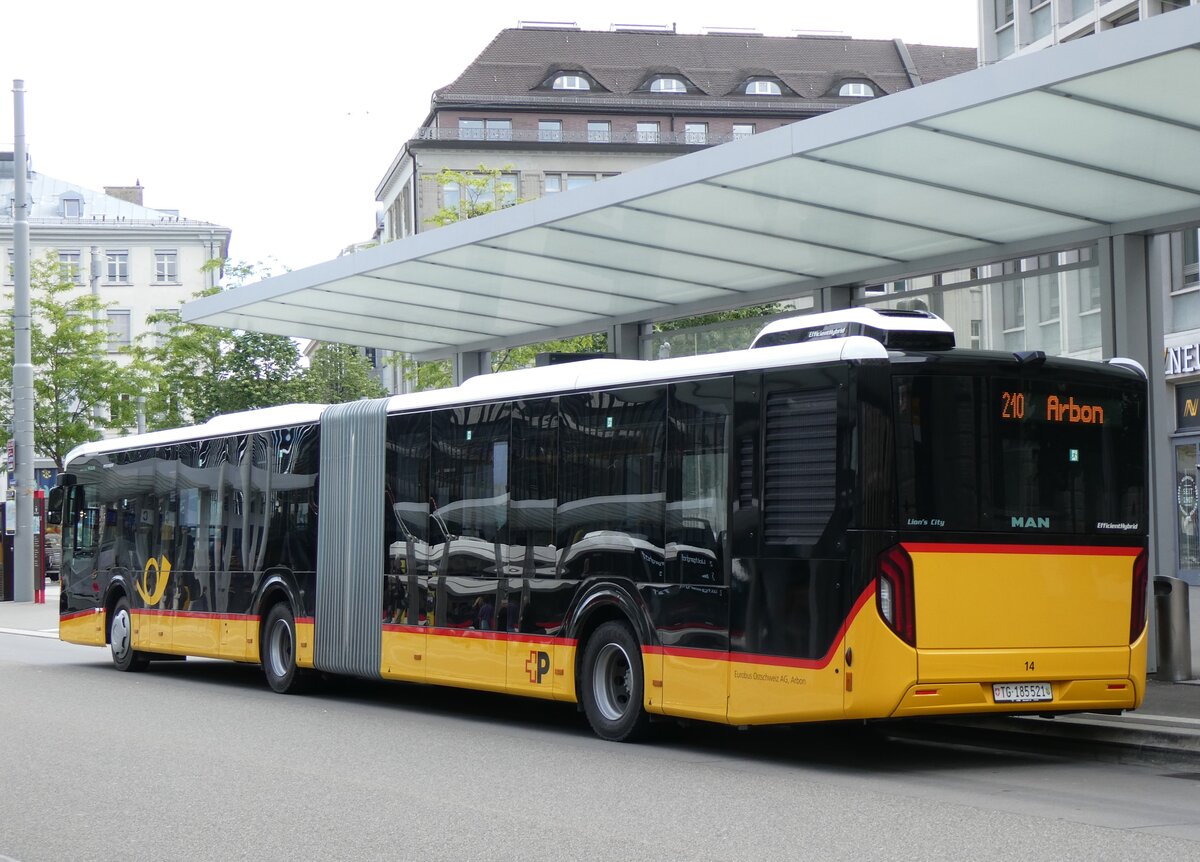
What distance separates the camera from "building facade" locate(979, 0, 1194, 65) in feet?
116

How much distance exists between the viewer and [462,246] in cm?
1814

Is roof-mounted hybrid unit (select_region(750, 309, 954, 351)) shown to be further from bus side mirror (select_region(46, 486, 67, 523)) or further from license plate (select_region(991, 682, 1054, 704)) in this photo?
bus side mirror (select_region(46, 486, 67, 523))

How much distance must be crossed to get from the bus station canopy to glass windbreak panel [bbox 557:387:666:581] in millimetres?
2710

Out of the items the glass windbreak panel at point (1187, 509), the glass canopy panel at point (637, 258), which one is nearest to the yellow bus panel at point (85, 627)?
the glass canopy panel at point (637, 258)

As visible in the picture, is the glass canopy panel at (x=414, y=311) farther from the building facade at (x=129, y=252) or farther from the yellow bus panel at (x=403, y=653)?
the building facade at (x=129, y=252)

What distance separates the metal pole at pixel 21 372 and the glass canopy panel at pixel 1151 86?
28.6 metres

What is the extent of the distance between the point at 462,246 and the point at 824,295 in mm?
3950

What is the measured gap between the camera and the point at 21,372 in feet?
121

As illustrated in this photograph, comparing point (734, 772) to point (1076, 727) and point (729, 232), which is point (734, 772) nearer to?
point (1076, 727)

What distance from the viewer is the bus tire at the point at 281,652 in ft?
56.5

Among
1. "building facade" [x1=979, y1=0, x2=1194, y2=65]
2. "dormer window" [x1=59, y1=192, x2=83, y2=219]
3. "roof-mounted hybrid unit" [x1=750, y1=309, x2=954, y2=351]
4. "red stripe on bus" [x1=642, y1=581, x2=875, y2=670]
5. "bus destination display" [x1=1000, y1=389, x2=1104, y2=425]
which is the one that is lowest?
"red stripe on bus" [x1=642, y1=581, x2=875, y2=670]

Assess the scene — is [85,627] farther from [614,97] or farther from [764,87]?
[764,87]

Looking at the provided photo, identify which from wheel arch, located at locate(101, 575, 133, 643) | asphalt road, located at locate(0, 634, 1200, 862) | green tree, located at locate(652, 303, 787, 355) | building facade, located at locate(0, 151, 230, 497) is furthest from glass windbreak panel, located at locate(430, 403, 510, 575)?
building facade, located at locate(0, 151, 230, 497)

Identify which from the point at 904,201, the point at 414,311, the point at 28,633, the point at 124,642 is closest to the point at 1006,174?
the point at 904,201
